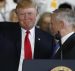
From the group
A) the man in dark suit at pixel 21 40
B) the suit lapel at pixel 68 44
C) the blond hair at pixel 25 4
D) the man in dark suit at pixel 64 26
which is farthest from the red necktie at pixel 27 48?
the suit lapel at pixel 68 44

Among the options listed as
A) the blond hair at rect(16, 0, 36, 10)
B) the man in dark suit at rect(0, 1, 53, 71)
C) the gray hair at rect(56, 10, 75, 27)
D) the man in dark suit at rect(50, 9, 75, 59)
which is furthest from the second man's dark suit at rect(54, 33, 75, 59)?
the blond hair at rect(16, 0, 36, 10)

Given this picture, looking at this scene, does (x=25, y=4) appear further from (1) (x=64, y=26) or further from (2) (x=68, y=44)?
(2) (x=68, y=44)

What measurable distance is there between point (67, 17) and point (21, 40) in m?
0.65

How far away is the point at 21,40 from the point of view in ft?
9.73

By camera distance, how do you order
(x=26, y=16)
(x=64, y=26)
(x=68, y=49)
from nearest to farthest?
(x=68, y=49) < (x=64, y=26) < (x=26, y=16)

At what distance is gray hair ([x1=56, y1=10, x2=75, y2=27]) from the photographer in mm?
2430

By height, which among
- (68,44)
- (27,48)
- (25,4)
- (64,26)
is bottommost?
(27,48)

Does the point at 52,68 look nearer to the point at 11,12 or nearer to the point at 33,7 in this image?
the point at 33,7

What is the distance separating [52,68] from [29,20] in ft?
3.28

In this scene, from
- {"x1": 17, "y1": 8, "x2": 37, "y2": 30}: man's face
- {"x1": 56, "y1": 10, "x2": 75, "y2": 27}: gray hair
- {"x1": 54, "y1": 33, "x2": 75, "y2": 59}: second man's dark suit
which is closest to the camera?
{"x1": 54, "y1": 33, "x2": 75, "y2": 59}: second man's dark suit

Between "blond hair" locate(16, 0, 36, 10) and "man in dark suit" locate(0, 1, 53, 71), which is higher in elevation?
"blond hair" locate(16, 0, 36, 10)

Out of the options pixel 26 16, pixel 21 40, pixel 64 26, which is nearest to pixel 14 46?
pixel 21 40

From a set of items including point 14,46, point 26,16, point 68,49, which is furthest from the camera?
point 14,46

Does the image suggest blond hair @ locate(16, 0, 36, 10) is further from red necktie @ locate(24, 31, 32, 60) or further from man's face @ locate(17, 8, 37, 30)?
red necktie @ locate(24, 31, 32, 60)
